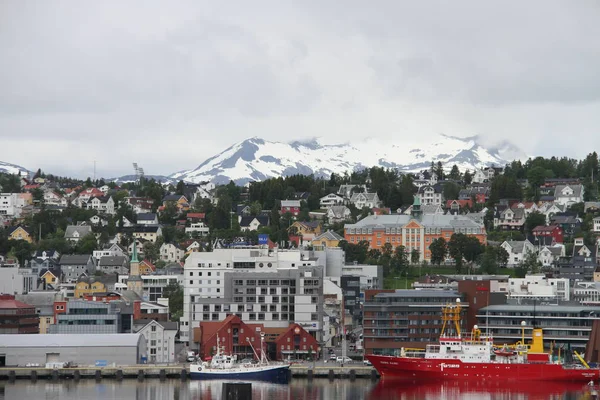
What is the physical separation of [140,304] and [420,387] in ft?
109

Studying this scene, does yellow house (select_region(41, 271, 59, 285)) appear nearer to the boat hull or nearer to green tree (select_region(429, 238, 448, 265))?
green tree (select_region(429, 238, 448, 265))

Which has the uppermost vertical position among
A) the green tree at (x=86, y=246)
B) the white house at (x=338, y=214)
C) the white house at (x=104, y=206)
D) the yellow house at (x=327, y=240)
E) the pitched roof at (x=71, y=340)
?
the white house at (x=104, y=206)

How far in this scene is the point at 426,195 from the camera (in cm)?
19700

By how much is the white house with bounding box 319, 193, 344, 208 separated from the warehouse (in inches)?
3784

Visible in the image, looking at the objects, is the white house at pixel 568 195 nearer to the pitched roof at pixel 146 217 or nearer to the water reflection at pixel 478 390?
the pitched roof at pixel 146 217

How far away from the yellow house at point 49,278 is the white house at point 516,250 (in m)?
46.7

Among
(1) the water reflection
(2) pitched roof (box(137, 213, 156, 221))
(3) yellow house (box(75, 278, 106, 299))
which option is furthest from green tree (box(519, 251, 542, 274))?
(1) the water reflection

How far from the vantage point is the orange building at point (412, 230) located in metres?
164

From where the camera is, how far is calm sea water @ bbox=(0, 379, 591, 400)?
283ft

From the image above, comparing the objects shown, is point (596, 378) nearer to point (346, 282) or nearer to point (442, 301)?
point (442, 301)

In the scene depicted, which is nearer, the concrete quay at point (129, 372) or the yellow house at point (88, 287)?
the concrete quay at point (129, 372)

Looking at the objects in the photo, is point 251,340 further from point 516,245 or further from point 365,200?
point 365,200

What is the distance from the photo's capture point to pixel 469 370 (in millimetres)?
100188

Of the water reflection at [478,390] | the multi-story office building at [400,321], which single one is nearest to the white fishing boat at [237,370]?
the water reflection at [478,390]
